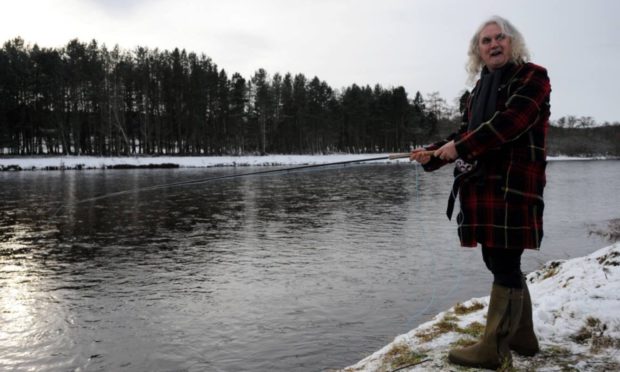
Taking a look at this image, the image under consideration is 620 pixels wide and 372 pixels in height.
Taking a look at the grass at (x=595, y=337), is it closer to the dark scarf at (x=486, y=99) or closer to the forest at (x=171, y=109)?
the dark scarf at (x=486, y=99)

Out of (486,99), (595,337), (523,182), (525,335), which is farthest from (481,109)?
(595,337)

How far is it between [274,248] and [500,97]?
8881 millimetres

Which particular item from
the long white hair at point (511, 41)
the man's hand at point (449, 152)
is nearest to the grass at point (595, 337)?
the man's hand at point (449, 152)

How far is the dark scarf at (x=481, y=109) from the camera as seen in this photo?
11.5 feet

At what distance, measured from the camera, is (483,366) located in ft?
11.9

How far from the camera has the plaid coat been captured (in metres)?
3.28

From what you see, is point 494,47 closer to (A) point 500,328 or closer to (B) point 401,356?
(A) point 500,328

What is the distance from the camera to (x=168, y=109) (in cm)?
7650

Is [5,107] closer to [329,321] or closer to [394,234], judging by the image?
[394,234]

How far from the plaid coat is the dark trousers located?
0.11 m

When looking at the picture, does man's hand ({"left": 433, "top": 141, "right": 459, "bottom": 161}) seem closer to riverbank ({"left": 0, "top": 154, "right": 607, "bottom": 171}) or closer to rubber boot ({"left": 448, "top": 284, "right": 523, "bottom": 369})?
rubber boot ({"left": 448, "top": 284, "right": 523, "bottom": 369})

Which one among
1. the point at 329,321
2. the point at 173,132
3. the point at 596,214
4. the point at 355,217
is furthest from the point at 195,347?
the point at 173,132

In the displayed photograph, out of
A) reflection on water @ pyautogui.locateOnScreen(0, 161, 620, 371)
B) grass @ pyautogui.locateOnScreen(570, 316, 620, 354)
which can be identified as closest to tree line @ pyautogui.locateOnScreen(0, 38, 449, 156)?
reflection on water @ pyautogui.locateOnScreen(0, 161, 620, 371)

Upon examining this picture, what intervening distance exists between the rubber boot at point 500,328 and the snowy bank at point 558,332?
148mm
